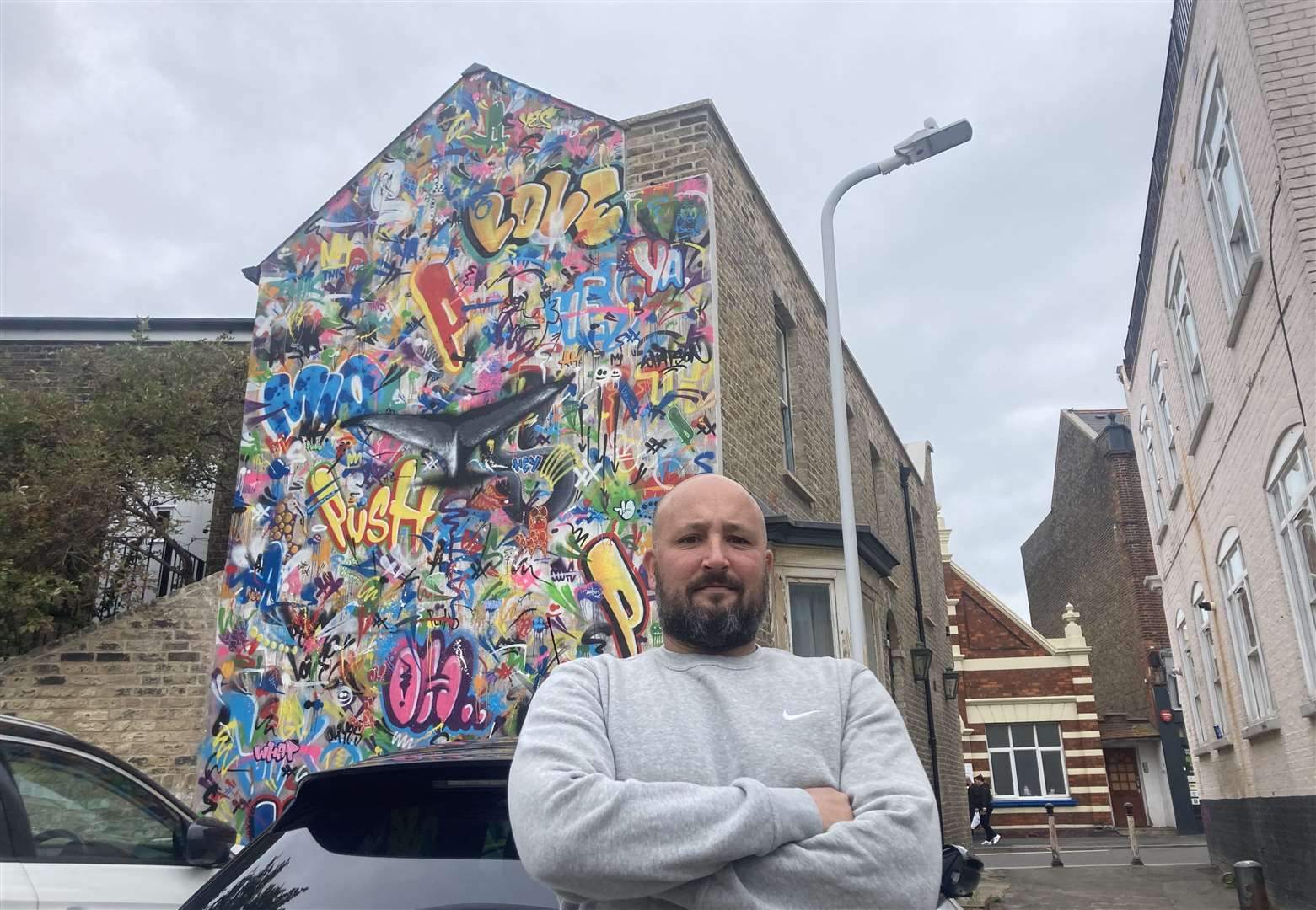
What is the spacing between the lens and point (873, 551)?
11.1m

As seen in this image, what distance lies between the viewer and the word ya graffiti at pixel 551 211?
1055cm

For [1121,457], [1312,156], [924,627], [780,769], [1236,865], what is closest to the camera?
[780,769]

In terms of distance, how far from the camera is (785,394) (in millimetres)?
12273

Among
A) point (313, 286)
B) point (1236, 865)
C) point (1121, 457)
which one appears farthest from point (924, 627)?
point (1121, 457)

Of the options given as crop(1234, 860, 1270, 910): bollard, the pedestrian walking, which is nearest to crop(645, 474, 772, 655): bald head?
crop(1234, 860, 1270, 910): bollard

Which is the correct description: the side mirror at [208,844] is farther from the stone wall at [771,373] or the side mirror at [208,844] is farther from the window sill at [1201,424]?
the window sill at [1201,424]

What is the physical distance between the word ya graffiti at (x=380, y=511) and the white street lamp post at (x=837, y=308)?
445cm

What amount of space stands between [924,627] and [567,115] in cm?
1234

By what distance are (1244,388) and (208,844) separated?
10449mm

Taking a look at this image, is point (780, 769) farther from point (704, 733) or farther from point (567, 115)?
point (567, 115)

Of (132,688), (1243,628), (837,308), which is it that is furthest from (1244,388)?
(132,688)

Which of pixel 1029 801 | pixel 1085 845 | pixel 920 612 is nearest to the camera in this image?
pixel 920 612

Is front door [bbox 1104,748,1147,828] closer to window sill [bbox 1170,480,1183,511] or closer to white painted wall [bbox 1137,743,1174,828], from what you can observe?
white painted wall [bbox 1137,743,1174,828]

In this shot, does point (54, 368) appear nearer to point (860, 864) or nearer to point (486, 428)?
point (486, 428)
